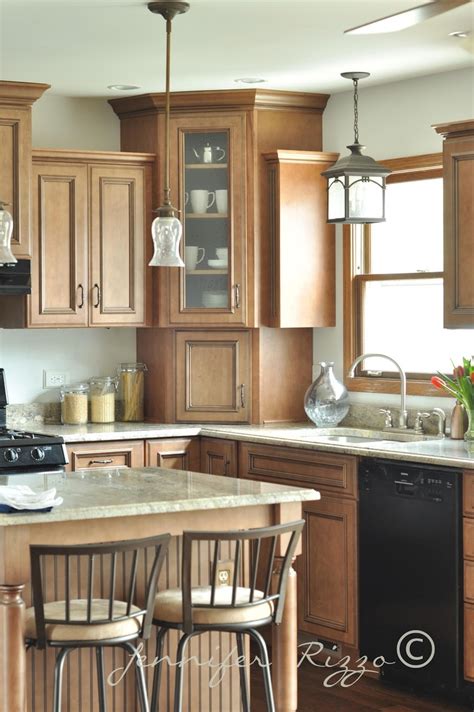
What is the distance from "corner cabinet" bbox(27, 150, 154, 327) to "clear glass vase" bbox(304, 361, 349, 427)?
3.20 ft

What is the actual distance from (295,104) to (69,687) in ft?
11.1

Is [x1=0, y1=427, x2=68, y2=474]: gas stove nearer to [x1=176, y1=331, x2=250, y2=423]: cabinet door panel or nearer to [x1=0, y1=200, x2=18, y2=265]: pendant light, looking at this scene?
[x1=176, y1=331, x2=250, y2=423]: cabinet door panel

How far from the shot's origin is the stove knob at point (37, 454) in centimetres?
507

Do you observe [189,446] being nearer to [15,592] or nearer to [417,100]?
[417,100]

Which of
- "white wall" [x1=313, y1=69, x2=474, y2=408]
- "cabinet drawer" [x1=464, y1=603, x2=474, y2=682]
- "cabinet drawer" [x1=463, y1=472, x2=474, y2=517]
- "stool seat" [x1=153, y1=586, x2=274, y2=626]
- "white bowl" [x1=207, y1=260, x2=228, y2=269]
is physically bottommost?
"cabinet drawer" [x1=464, y1=603, x2=474, y2=682]

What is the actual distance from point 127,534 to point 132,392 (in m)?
2.79

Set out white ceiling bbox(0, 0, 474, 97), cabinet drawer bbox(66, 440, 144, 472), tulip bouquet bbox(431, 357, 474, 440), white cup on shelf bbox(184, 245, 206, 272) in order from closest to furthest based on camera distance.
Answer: white ceiling bbox(0, 0, 474, 97) → tulip bouquet bbox(431, 357, 474, 440) → cabinet drawer bbox(66, 440, 144, 472) → white cup on shelf bbox(184, 245, 206, 272)

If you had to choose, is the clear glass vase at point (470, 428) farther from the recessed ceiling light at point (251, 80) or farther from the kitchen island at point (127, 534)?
the recessed ceiling light at point (251, 80)

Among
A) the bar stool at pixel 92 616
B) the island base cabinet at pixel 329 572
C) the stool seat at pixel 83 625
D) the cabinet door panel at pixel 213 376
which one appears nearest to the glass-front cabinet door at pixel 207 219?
the cabinet door panel at pixel 213 376

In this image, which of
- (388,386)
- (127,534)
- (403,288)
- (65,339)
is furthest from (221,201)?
(127,534)

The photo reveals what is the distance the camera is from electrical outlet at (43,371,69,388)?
234 inches

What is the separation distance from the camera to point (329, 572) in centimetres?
488

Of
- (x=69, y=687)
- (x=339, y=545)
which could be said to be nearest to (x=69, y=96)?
(x=339, y=545)

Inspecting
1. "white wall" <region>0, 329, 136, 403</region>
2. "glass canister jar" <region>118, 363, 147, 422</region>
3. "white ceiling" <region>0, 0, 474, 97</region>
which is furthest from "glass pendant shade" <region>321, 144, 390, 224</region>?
"white wall" <region>0, 329, 136, 403</region>
